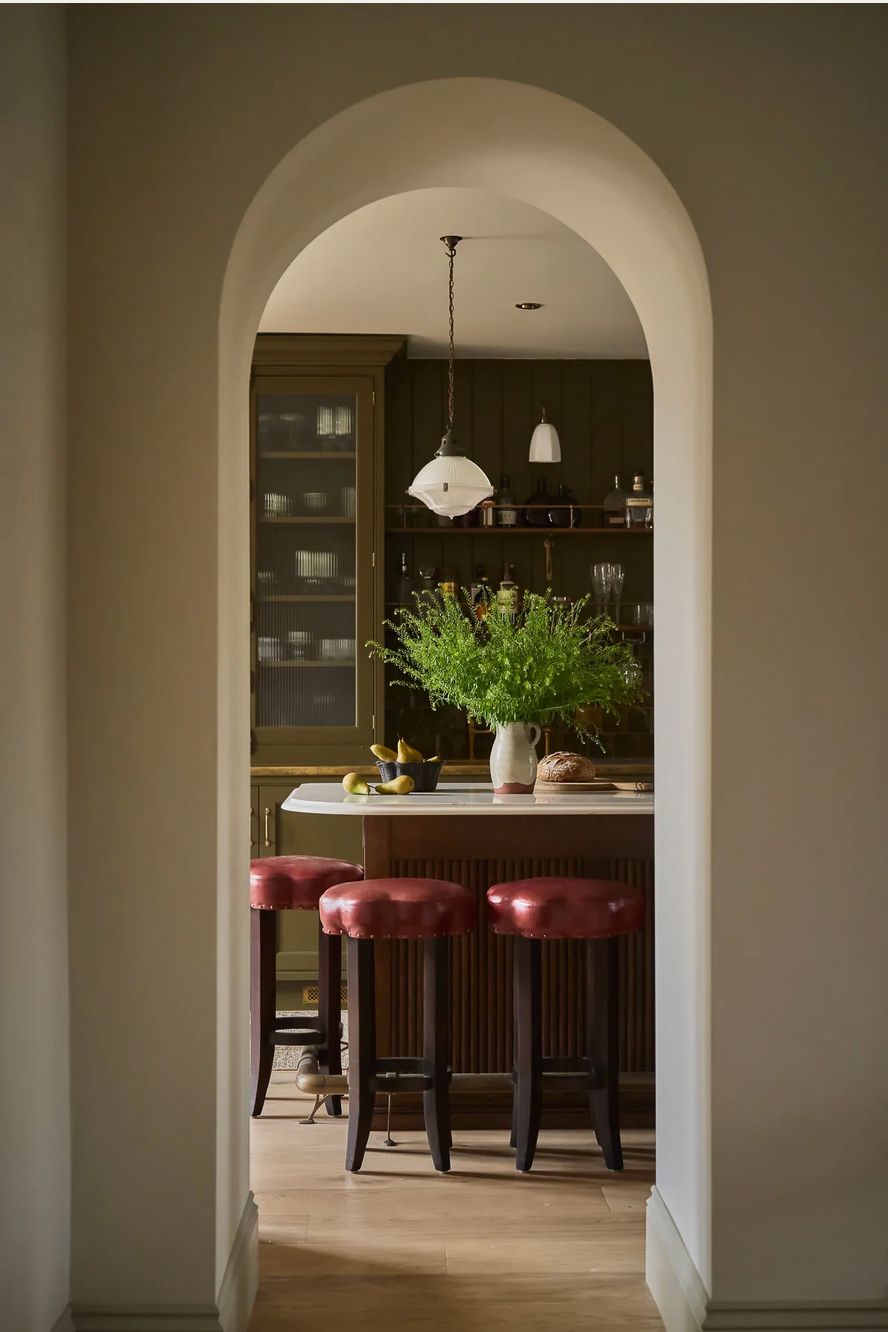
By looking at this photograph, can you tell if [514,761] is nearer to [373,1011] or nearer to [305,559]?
[373,1011]

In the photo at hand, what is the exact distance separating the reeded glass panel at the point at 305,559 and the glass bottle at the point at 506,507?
2.23 feet

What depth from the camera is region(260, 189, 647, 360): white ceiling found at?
13.1ft

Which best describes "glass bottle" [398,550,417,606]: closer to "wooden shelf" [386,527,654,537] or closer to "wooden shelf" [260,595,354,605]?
"wooden shelf" [386,527,654,537]

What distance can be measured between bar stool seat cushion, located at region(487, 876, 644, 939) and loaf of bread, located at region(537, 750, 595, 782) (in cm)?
69

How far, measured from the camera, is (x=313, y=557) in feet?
17.9

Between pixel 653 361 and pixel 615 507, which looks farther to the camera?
pixel 615 507

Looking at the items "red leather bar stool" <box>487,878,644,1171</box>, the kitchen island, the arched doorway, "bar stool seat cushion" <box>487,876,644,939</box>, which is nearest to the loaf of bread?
the kitchen island

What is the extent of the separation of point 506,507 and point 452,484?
1315 millimetres

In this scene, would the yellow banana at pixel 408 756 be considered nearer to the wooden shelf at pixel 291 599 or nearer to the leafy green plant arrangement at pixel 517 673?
the leafy green plant arrangement at pixel 517 673
